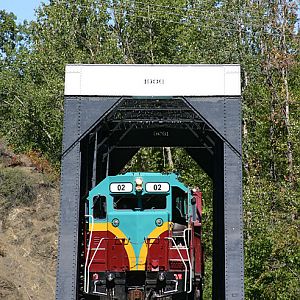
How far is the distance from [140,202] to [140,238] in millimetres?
757

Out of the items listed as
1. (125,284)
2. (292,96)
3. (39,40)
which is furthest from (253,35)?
(125,284)

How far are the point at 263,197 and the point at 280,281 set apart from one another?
9.67ft

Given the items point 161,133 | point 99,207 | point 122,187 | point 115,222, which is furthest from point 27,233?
point 122,187

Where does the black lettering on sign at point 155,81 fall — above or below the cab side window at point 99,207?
above

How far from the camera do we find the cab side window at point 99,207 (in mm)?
13977

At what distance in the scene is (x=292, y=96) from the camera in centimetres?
2778

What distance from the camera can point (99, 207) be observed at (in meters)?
14.0

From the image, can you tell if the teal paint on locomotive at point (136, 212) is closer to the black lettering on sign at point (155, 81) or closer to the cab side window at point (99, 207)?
the cab side window at point (99, 207)

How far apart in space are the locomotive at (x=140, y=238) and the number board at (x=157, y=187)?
0.07 feet

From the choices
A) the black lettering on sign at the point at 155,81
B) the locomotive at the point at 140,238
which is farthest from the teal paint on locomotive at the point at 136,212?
the black lettering on sign at the point at 155,81

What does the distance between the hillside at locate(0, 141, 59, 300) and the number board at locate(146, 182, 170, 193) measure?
13923 mm

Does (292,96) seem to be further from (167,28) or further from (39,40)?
(39,40)

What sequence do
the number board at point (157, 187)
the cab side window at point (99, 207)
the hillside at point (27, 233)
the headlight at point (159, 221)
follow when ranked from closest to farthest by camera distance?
the number board at point (157, 187) → the headlight at point (159, 221) → the cab side window at point (99, 207) → the hillside at point (27, 233)

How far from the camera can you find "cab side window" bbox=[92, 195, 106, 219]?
13977 millimetres
